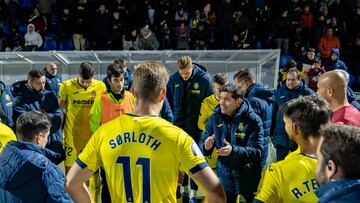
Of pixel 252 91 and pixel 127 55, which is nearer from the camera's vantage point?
pixel 252 91

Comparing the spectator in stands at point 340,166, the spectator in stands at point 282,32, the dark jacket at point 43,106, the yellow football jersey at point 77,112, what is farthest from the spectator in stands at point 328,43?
the spectator in stands at point 340,166

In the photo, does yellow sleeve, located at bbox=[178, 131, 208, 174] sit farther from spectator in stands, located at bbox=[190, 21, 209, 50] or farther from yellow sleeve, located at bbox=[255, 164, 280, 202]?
spectator in stands, located at bbox=[190, 21, 209, 50]

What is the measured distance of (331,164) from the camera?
2326 millimetres

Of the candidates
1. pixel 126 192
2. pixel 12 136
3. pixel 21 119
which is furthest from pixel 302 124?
pixel 12 136

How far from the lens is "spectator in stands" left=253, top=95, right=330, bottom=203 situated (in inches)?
124

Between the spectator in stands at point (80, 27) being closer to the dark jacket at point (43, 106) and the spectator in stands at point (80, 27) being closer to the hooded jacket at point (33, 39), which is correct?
the hooded jacket at point (33, 39)

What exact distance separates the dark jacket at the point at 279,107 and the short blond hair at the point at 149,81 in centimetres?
478

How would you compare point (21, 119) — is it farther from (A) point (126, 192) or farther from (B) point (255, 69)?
(B) point (255, 69)

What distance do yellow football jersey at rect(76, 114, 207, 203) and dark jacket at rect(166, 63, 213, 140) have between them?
434cm

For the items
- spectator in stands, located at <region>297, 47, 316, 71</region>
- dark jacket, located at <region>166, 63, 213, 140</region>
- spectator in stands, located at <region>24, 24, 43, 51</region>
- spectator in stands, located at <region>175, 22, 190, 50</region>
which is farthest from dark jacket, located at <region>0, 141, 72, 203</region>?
spectator in stands, located at <region>175, 22, 190, 50</region>

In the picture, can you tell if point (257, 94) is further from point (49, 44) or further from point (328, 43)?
point (49, 44)

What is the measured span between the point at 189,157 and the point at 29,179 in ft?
3.49

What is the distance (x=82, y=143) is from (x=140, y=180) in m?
4.54

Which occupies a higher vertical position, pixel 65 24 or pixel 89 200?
pixel 65 24
